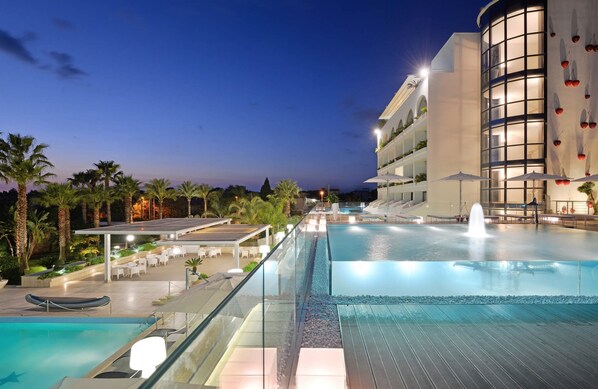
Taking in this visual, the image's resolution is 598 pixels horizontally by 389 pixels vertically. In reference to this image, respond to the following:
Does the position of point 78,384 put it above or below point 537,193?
below

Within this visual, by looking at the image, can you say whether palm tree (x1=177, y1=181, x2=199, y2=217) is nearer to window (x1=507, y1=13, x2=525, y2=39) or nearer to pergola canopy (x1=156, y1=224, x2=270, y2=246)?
pergola canopy (x1=156, y1=224, x2=270, y2=246)

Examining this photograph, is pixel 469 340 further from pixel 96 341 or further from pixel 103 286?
pixel 103 286

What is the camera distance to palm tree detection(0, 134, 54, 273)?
21516mm

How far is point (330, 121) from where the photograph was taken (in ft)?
235

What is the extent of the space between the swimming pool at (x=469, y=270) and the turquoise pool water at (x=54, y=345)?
662 cm

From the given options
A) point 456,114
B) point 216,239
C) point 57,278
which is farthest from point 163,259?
point 456,114

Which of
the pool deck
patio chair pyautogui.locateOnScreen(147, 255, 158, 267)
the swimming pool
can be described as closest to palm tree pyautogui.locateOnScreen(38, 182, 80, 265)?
patio chair pyautogui.locateOnScreen(147, 255, 158, 267)

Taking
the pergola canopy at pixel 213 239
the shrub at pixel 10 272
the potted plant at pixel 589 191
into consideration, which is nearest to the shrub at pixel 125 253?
the shrub at pixel 10 272

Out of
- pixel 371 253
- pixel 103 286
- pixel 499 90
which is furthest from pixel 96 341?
pixel 499 90

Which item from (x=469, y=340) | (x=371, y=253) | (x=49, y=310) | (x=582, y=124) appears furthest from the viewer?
(x=582, y=124)

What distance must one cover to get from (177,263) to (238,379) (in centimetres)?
2047

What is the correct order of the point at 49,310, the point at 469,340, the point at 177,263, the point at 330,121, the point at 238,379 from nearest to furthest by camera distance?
the point at 238,379 < the point at 469,340 < the point at 49,310 < the point at 177,263 < the point at 330,121

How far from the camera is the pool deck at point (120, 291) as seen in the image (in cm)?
1176

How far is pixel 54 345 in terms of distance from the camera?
10.2 meters
